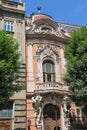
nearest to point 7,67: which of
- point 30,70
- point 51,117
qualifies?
point 30,70

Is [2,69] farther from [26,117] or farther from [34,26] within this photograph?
[34,26]

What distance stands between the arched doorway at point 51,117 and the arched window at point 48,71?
2880 mm

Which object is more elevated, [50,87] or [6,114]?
[50,87]

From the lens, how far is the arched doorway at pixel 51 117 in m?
25.4

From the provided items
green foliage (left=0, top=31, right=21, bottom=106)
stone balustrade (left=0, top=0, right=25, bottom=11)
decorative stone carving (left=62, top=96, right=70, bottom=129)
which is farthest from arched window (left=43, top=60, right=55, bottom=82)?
green foliage (left=0, top=31, right=21, bottom=106)

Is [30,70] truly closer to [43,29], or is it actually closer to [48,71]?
[48,71]

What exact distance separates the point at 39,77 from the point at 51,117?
161 inches

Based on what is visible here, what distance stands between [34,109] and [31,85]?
250 centimetres

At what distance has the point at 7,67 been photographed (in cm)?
1878

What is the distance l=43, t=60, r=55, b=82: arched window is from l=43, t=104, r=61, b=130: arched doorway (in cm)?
288

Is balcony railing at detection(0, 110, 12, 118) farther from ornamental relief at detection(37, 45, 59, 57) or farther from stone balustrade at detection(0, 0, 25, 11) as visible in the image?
stone balustrade at detection(0, 0, 25, 11)

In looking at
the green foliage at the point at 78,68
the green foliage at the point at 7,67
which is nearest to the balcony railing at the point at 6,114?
the green foliage at the point at 7,67

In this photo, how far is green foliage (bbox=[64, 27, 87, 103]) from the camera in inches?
838

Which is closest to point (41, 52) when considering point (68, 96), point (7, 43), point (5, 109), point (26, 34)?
point (26, 34)
